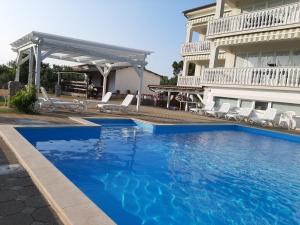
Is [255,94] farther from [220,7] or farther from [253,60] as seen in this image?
[220,7]

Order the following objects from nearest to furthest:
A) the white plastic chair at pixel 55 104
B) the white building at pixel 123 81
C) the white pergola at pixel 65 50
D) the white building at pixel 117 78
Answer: the white pergola at pixel 65 50
the white plastic chair at pixel 55 104
the white building at pixel 117 78
the white building at pixel 123 81

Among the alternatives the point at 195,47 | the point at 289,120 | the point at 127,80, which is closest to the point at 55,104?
the point at 289,120

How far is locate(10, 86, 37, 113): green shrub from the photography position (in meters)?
12.1

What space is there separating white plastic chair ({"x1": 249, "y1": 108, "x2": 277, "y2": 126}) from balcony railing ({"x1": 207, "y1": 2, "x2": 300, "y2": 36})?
5.08 m

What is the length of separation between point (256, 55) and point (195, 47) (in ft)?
19.6

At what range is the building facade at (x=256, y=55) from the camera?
1691 centimetres

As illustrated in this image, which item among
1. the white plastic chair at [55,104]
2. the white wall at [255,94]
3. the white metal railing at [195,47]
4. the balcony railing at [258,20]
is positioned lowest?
the white plastic chair at [55,104]

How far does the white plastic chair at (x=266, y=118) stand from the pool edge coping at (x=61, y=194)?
14599mm

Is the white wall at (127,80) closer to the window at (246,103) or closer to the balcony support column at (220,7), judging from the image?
the balcony support column at (220,7)

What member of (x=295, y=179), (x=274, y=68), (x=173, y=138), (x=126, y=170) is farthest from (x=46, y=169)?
(x=274, y=68)

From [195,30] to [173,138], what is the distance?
59.9 feet

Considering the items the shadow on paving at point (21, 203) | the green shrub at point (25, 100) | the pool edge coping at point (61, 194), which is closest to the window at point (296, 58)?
the green shrub at point (25, 100)

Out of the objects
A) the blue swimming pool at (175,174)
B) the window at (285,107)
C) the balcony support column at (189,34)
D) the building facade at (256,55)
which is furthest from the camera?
the balcony support column at (189,34)

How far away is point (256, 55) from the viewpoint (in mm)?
21078
